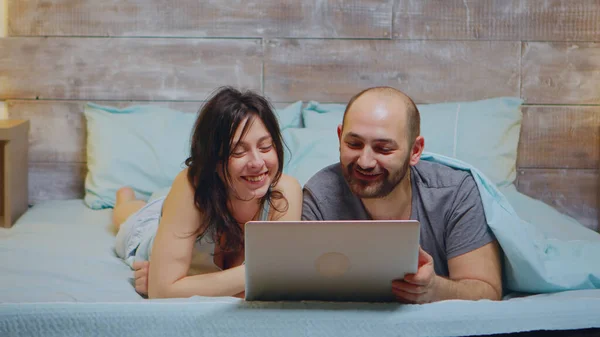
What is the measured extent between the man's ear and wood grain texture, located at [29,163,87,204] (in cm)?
148

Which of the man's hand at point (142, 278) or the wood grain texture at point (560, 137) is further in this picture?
the wood grain texture at point (560, 137)

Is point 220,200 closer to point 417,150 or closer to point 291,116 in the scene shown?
point 417,150

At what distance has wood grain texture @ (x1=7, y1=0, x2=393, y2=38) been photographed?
2.73 m

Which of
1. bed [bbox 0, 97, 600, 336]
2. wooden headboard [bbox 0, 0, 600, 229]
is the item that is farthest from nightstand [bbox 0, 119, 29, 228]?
wooden headboard [bbox 0, 0, 600, 229]

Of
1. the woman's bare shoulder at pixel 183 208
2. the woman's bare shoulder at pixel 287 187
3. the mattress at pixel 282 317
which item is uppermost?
the woman's bare shoulder at pixel 287 187

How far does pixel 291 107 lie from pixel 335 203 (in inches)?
39.4

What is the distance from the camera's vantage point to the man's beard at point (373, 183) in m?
1.62

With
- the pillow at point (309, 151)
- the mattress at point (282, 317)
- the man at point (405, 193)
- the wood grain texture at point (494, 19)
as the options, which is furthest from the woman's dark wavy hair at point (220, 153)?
the wood grain texture at point (494, 19)

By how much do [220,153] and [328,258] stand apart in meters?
0.43

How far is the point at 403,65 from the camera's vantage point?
9.00ft

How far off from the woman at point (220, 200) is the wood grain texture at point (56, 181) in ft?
3.81

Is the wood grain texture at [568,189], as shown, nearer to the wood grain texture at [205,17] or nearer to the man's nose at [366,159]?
the wood grain texture at [205,17]

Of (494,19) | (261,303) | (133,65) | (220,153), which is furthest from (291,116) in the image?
(261,303)

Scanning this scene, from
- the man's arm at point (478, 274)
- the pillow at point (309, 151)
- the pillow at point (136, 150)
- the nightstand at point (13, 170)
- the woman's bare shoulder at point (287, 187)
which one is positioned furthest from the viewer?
the pillow at point (136, 150)
